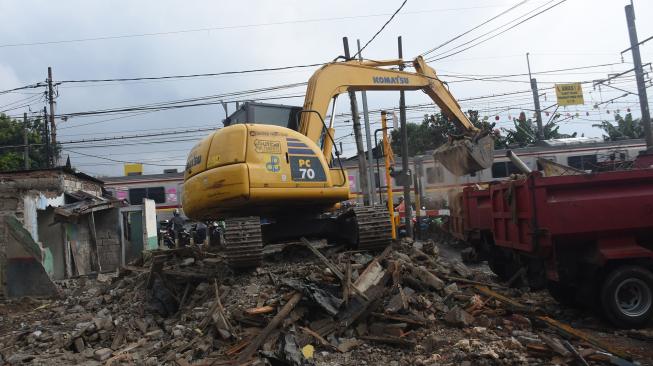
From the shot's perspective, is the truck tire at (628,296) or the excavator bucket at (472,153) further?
the excavator bucket at (472,153)

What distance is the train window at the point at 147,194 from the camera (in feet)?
75.2

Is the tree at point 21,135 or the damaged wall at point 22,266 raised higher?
the tree at point 21,135

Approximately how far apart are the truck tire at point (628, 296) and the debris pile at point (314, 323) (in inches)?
12.2

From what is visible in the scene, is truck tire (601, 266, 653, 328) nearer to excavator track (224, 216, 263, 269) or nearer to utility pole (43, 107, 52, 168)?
excavator track (224, 216, 263, 269)

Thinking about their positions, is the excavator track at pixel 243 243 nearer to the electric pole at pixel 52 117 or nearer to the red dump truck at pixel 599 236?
the red dump truck at pixel 599 236

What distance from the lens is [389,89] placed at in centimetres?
1023

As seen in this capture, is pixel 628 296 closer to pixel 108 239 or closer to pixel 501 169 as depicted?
pixel 108 239

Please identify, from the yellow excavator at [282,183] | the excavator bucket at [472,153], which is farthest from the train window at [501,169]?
the yellow excavator at [282,183]

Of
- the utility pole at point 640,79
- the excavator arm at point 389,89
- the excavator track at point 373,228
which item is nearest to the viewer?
the excavator track at point 373,228

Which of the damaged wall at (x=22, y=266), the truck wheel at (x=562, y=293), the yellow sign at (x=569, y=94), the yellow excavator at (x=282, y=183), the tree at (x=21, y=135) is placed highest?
the tree at (x=21, y=135)

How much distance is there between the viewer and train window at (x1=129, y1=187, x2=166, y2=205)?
75.2ft

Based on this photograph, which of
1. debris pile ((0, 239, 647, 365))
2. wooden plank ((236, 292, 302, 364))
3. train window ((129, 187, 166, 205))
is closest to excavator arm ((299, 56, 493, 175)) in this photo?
debris pile ((0, 239, 647, 365))

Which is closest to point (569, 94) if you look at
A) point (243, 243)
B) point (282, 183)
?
point (282, 183)

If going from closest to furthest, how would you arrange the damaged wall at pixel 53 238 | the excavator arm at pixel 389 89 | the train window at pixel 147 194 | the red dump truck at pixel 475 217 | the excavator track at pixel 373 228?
the excavator track at pixel 373 228
the red dump truck at pixel 475 217
the excavator arm at pixel 389 89
the damaged wall at pixel 53 238
the train window at pixel 147 194
